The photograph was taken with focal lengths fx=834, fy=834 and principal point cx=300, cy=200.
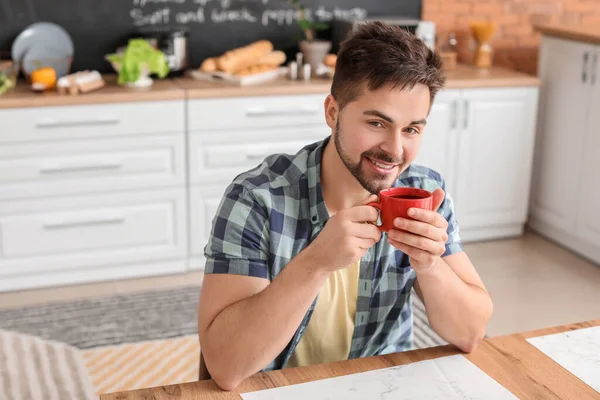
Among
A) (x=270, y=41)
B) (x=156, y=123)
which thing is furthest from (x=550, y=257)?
(x=156, y=123)

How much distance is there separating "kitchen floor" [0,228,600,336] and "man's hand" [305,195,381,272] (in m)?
2.04

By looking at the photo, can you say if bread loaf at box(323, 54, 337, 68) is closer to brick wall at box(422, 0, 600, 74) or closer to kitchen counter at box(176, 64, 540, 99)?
kitchen counter at box(176, 64, 540, 99)

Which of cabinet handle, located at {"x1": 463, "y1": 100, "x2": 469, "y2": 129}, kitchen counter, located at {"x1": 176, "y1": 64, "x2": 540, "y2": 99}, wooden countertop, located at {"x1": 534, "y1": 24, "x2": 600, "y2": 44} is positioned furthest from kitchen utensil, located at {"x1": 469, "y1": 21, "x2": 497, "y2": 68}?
cabinet handle, located at {"x1": 463, "y1": 100, "x2": 469, "y2": 129}

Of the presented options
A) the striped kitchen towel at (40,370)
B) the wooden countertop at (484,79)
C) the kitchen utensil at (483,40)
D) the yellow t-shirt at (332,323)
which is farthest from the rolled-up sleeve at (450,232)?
the kitchen utensil at (483,40)

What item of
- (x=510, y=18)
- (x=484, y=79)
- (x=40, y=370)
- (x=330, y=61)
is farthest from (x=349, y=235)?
(x=510, y=18)

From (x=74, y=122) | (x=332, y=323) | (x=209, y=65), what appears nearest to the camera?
(x=332, y=323)

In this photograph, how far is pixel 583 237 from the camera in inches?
162

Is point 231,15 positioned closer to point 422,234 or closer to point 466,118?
point 466,118

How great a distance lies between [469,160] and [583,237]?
674 millimetres

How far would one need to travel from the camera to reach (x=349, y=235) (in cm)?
138

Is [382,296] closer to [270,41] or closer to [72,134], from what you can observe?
[72,134]

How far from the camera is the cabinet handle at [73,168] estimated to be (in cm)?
352

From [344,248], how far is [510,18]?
365cm

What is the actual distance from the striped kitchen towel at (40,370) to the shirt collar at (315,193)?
146 cm
